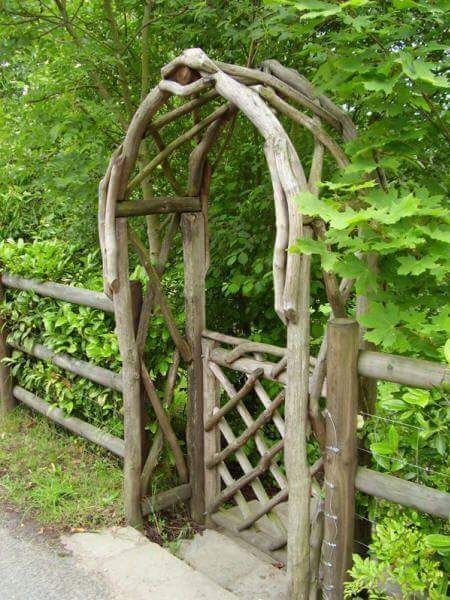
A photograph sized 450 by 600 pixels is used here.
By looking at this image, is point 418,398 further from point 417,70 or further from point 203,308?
point 203,308

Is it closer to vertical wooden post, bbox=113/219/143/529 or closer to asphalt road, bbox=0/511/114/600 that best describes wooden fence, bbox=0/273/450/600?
vertical wooden post, bbox=113/219/143/529

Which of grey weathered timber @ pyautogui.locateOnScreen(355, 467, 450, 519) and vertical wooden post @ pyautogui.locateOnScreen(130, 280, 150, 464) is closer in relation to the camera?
grey weathered timber @ pyautogui.locateOnScreen(355, 467, 450, 519)

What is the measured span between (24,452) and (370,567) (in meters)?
3.07

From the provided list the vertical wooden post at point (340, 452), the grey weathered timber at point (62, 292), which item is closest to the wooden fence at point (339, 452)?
the vertical wooden post at point (340, 452)

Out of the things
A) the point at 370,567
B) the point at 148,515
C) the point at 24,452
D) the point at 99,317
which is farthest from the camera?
the point at 24,452

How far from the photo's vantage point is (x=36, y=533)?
354 cm

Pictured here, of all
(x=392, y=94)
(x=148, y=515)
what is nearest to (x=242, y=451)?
(x=148, y=515)

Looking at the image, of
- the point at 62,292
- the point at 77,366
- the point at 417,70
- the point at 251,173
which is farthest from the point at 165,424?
the point at 417,70

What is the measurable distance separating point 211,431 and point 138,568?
3.09 feet

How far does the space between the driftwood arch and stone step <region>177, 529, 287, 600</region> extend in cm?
14

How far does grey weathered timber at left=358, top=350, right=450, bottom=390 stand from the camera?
2135 mm

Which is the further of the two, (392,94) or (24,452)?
(24,452)

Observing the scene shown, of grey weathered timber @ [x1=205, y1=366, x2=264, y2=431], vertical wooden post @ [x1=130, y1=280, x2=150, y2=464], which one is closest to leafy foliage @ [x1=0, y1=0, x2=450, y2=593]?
vertical wooden post @ [x1=130, y1=280, x2=150, y2=464]

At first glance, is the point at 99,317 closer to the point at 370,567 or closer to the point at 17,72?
the point at 17,72
